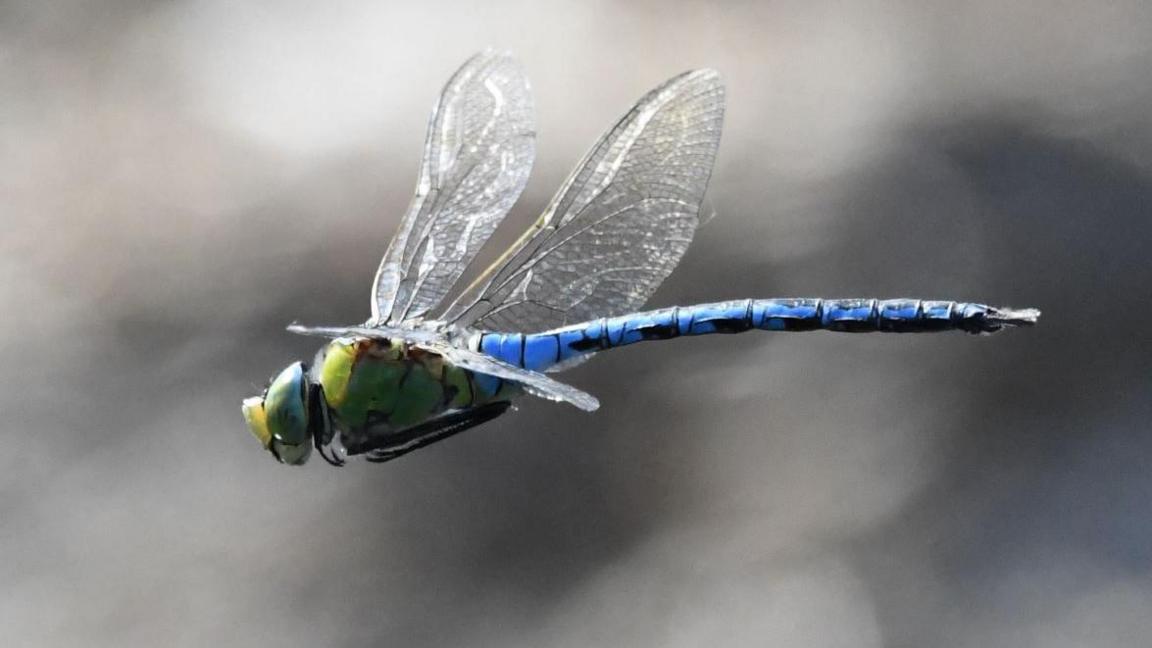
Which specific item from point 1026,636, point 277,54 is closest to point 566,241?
point 1026,636

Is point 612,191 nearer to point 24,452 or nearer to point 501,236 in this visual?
point 501,236

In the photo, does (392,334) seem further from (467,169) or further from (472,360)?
(467,169)

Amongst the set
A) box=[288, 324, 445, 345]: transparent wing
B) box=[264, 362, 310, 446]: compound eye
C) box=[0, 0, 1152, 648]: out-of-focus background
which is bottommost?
box=[0, 0, 1152, 648]: out-of-focus background

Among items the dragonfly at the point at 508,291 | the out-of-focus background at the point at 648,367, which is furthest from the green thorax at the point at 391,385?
the out-of-focus background at the point at 648,367

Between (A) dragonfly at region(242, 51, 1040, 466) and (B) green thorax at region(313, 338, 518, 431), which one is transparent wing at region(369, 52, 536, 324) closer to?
(A) dragonfly at region(242, 51, 1040, 466)

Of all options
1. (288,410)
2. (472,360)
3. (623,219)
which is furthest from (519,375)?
(623,219)

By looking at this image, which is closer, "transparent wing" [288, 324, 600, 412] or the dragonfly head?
"transparent wing" [288, 324, 600, 412]

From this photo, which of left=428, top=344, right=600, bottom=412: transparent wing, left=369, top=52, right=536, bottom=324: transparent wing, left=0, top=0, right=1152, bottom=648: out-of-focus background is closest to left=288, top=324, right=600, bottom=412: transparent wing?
left=428, top=344, right=600, bottom=412: transparent wing
